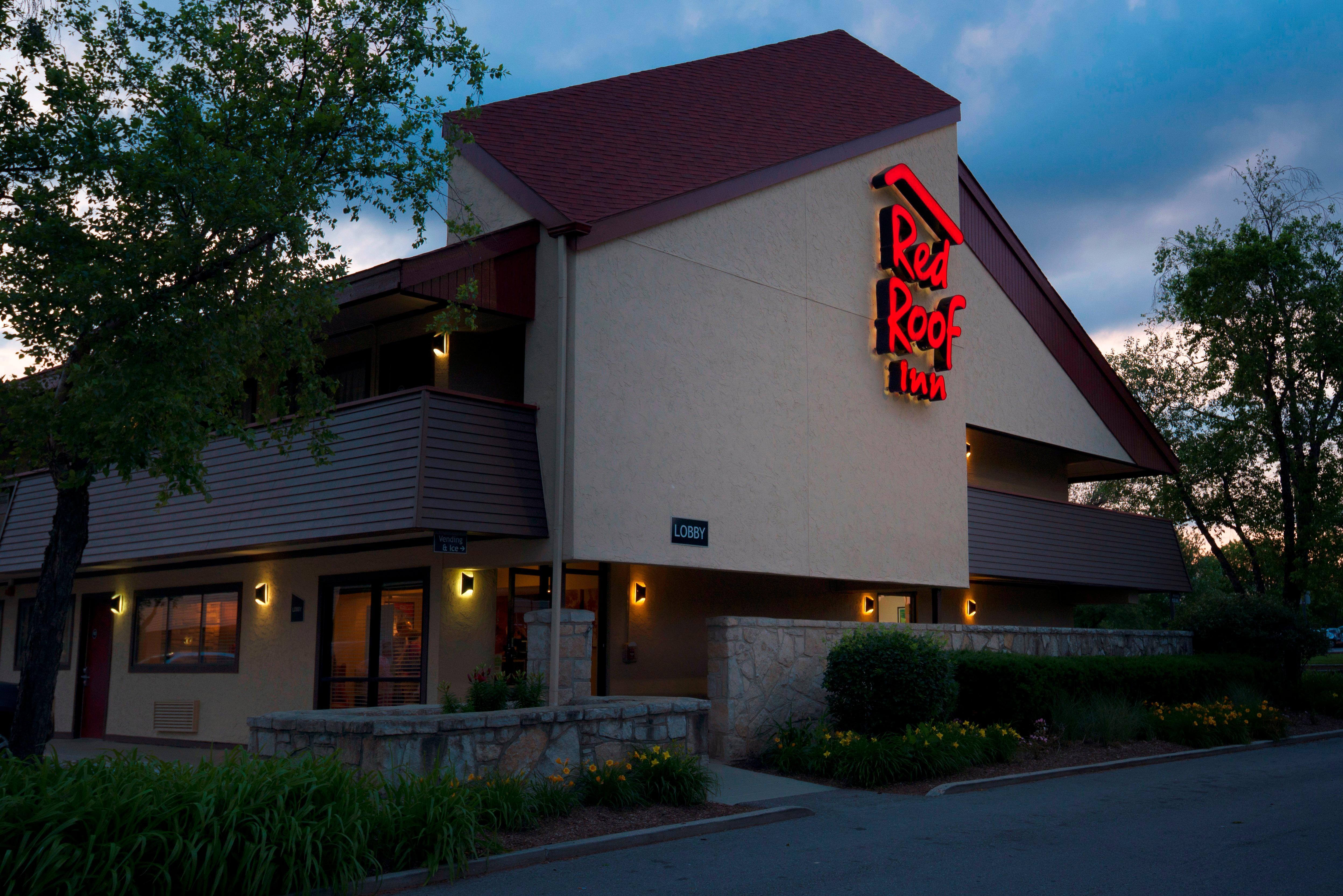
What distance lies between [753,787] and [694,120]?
10814mm

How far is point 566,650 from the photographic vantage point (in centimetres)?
1346

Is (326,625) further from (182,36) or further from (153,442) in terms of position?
(182,36)

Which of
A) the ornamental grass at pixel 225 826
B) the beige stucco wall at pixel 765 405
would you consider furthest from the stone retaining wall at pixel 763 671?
the ornamental grass at pixel 225 826

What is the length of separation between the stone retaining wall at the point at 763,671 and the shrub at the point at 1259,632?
7726mm

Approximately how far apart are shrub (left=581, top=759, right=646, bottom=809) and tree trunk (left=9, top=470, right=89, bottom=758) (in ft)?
16.4

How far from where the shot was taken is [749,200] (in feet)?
55.6

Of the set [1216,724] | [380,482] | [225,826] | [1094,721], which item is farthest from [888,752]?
[225,826]

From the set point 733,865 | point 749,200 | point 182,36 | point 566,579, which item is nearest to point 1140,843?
point 733,865

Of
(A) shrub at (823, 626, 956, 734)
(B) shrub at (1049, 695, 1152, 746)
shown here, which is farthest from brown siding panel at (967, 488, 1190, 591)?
(A) shrub at (823, 626, 956, 734)

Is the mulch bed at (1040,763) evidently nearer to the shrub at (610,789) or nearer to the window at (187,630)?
the shrub at (610,789)

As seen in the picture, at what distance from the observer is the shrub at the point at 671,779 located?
10.9 meters

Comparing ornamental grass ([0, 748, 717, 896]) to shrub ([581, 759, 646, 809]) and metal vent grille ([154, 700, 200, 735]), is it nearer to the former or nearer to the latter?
shrub ([581, 759, 646, 809])

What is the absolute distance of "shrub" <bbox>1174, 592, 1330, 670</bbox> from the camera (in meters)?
21.0

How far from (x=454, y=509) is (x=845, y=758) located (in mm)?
5435
